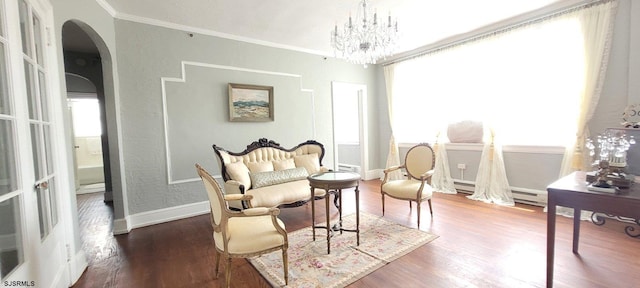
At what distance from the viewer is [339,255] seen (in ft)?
7.80

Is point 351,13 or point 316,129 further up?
point 351,13

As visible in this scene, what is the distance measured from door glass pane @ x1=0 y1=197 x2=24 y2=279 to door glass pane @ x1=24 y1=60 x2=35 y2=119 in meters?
0.64

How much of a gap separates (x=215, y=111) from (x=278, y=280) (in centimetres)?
270

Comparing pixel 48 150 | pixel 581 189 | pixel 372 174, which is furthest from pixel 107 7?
pixel 372 174

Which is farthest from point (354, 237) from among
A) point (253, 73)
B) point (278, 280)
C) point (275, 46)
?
point (275, 46)

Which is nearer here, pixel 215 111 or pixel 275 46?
pixel 215 111

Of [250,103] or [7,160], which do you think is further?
[250,103]

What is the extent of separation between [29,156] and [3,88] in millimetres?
424

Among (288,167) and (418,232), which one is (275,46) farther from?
(418,232)

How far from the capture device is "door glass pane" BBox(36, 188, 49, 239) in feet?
5.69

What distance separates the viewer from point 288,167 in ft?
12.1

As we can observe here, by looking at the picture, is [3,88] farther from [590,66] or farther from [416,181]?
[590,66]

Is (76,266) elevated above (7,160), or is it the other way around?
(7,160)

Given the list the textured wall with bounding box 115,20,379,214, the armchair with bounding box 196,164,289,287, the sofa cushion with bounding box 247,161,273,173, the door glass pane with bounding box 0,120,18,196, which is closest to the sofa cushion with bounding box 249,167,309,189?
the sofa cushion with bounding box 247,161,273,173
